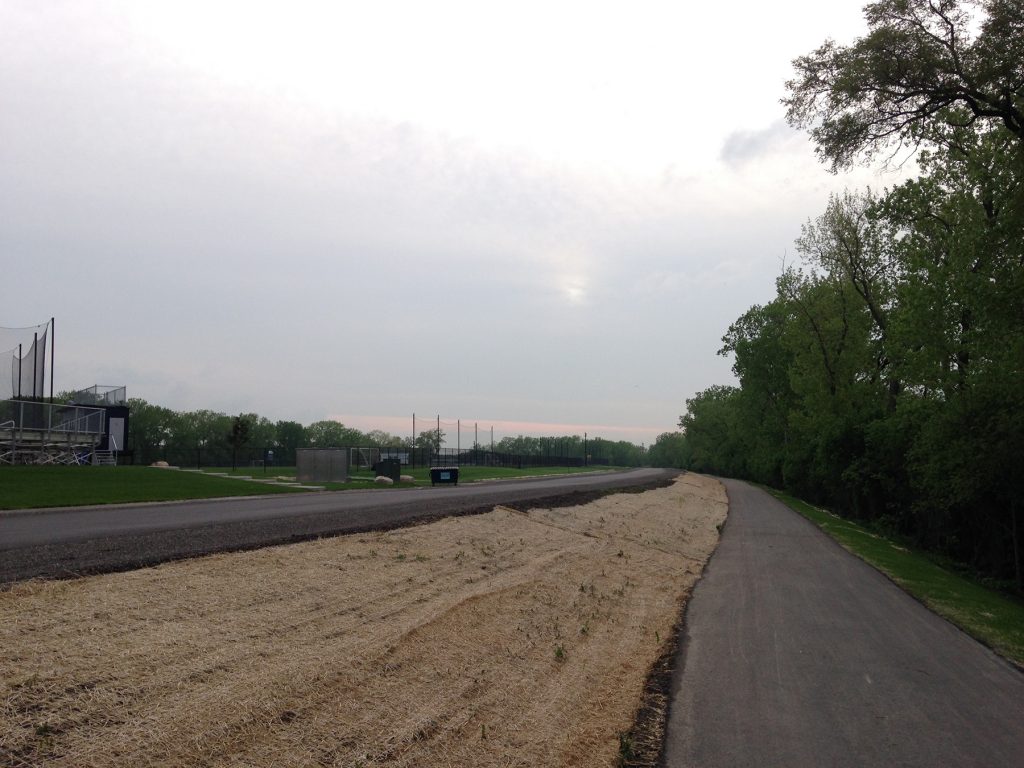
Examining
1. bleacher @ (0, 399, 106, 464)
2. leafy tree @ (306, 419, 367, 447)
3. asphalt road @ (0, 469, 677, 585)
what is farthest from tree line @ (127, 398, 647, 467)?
asphalt road @ (0, 469, 677, 585)

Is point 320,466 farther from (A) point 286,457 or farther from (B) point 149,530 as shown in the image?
(A) point 286,457


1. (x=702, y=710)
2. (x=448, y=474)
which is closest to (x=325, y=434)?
(x=448, y=474)

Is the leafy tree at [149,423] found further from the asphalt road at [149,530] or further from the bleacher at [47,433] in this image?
the asphalt road at [149,530]

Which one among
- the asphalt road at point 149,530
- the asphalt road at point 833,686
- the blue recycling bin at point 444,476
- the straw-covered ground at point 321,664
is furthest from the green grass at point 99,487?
the asphalt road at point 833,686

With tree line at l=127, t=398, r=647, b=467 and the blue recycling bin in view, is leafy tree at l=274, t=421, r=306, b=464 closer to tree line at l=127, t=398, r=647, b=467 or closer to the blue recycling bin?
tree line at l=127, t=398, r=647, b=467

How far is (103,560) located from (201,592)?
219 cm

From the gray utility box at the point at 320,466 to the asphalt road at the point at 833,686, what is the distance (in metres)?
30.9

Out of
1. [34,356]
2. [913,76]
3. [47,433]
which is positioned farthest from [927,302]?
[34,356]

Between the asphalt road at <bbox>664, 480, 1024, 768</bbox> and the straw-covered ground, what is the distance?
64cm

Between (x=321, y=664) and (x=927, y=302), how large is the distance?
25451mm

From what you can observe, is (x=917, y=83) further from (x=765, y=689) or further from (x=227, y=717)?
(x=227, y=717)

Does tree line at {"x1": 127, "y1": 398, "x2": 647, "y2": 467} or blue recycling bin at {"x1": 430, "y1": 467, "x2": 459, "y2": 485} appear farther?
tree line at {"x1": 127, "y1": 398, "x2": 647, "y2": 467}

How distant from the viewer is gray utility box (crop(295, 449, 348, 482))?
41.2m

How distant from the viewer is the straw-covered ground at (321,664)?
5.11 meters
